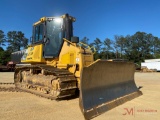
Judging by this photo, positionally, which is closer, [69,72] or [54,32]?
[69,72]

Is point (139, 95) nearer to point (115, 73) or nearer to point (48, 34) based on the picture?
point (115, 73)

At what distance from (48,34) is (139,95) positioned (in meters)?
4.46

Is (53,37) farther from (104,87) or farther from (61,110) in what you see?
(61,110)

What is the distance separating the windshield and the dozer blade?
2.37 meters

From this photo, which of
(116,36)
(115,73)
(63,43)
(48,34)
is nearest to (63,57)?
(63,43)

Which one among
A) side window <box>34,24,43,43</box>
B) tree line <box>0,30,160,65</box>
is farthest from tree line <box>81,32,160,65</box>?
side window <box>34,24,43,43</box>

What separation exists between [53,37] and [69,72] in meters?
1.74

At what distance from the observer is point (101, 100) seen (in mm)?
6305

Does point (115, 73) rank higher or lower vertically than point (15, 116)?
higher

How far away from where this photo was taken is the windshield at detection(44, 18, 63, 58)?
8.52 meters

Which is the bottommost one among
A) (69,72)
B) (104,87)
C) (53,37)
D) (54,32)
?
(104,87)

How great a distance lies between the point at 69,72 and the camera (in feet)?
25.5

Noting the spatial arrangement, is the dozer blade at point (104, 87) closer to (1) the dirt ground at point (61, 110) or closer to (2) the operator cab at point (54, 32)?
(1) the dirt ground at point (61, 110)

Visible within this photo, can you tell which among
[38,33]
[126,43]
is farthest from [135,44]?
[38,33]
